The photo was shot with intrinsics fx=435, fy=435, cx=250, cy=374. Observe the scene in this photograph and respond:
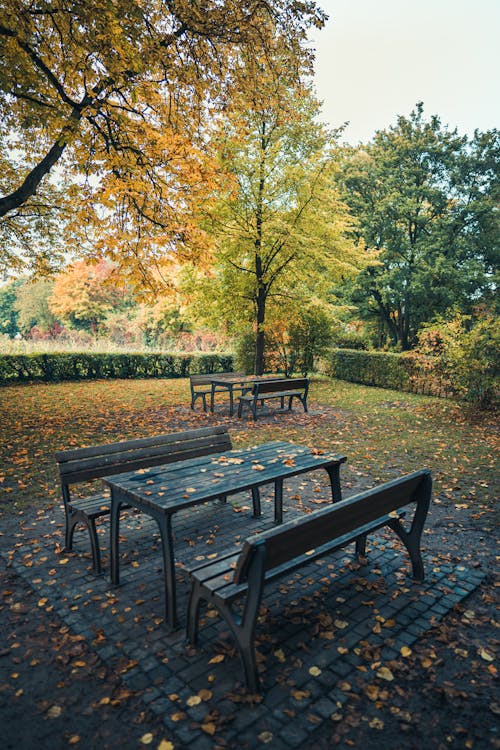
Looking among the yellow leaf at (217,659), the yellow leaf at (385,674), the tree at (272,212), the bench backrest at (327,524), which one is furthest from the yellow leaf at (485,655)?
the tree at (272,212)

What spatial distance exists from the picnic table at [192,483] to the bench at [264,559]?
1.34 ft

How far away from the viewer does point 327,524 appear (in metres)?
2.74

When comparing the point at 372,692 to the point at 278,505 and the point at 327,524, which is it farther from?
the point at 278,505

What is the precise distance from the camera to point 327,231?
42.8ft

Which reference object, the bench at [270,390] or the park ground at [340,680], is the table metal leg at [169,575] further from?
the bench at [270,390]

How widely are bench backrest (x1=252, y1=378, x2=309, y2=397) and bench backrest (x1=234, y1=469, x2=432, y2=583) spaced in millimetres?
6584

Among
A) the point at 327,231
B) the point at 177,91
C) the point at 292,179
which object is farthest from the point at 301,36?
the point at 327,231

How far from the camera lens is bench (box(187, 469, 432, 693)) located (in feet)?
7.76

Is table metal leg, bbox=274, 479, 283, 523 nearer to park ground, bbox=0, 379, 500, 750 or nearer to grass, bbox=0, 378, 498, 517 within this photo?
park ground, bbox=0, 379, 500, 750

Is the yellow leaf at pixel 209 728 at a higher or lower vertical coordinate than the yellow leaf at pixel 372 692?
higher

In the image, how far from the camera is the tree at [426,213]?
2266cm

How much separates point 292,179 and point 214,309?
Answer: 4.40 meters

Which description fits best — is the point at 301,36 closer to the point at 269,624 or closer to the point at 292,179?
the point at 292,179

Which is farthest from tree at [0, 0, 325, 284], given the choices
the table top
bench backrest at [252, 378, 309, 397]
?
the table top
